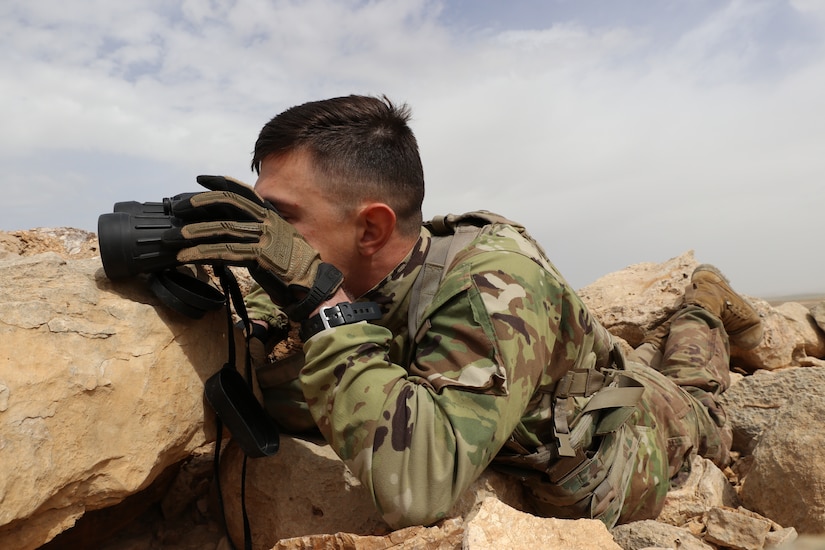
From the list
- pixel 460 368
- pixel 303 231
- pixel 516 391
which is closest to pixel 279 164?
pixel 303 231

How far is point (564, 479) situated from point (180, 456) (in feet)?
4.45

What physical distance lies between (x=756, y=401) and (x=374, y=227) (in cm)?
290

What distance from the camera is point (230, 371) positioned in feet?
6.91

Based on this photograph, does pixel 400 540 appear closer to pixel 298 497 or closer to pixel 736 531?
pixel 298 497

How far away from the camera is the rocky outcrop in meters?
1.56

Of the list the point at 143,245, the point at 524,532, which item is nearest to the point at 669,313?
the point at 524,532

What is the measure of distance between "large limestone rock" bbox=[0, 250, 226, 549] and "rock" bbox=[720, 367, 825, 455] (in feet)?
10.7

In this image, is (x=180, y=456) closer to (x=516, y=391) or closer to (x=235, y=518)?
(x=235, y=518)

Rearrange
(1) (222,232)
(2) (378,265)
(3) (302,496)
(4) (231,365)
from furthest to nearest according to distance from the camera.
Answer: (2) (378,265), (3) (302,496), (4) (231,365), (1) (222,232)

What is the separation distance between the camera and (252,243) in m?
1.87

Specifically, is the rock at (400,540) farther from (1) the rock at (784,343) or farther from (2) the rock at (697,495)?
(1) the rock at (784,343)

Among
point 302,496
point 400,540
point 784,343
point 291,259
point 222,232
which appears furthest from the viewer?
point 784,343

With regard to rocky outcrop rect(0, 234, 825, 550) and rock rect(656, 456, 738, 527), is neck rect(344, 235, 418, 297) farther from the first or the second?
rock rect(656, 456, 738, 527)

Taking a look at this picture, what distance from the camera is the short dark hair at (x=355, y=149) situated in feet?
7.61
